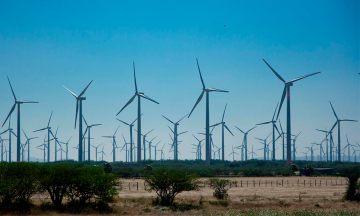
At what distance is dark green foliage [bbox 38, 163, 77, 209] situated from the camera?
134 ft

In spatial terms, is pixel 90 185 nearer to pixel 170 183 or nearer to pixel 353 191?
pixel 170 183

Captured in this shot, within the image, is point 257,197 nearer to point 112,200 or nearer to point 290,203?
point 290,203

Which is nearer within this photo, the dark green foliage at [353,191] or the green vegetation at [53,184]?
the green vegetation at [53,184]

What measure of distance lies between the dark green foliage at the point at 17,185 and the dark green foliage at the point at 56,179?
1.01 meters

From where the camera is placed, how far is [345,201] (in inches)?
1937

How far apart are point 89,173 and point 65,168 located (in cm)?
289

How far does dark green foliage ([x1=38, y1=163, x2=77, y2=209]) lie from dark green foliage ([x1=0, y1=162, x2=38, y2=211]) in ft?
3.30

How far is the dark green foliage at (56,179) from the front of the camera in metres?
40.9

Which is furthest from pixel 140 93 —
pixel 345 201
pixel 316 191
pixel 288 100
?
pixel 345 201

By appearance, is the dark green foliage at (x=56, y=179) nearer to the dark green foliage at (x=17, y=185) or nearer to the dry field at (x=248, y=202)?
the dark green foliage at (x=17, y=185)

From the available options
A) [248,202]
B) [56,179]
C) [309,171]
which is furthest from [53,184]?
[309,171]

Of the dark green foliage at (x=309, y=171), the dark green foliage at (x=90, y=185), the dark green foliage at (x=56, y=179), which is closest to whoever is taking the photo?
the dark green foliage at (x=56, y=179)

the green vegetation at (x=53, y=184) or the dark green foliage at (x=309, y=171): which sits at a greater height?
the green vegetation at (x=53, y=184)

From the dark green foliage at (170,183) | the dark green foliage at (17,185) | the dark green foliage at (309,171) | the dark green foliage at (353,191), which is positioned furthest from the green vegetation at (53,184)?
the dark green foliage at (309,171)
